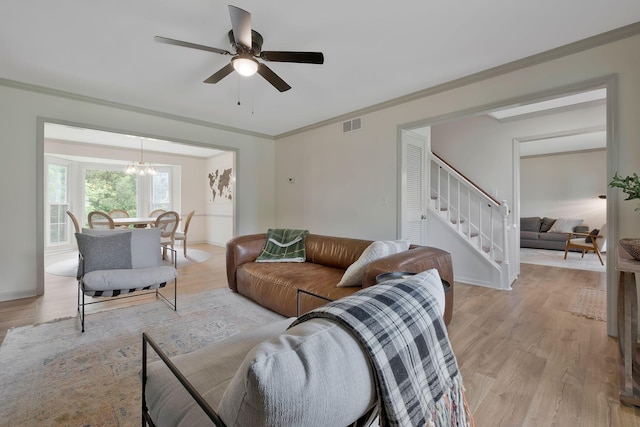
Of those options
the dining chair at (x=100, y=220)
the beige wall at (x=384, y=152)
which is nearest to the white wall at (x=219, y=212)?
the beige wall at (x=384, y=152)

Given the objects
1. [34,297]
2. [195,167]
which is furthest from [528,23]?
[195,167]

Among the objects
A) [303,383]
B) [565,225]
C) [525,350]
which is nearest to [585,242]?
[565,225]

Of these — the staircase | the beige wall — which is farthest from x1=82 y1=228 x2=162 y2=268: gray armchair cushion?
the staircase

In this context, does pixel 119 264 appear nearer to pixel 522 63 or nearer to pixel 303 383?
pixel 303 383

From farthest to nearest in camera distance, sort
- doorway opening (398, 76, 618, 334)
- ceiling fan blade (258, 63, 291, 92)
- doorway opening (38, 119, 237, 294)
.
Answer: doorway opening (38, 119, 237, 294)
doorway opening (398, 76, 618, 334)
ceiling fan blade (258, 63, 291, 92)

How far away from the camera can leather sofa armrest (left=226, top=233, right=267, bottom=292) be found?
10.9 feet

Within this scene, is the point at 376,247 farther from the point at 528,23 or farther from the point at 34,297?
the point at 34,297

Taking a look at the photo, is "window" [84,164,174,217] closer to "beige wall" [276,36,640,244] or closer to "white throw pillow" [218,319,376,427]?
"beige wall" [276,36,640,244]

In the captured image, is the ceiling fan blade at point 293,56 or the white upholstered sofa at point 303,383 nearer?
the white upholstered sofa at point 303,383

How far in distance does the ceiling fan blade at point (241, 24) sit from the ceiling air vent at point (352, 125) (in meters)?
2.32

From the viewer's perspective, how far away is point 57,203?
604 centimetres

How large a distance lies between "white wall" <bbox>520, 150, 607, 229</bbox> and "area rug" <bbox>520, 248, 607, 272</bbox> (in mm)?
1445

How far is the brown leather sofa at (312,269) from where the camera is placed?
7.10 feet

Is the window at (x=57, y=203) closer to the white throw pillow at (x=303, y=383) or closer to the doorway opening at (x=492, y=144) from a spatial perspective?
the doorway opening at (x=492, y=144)
